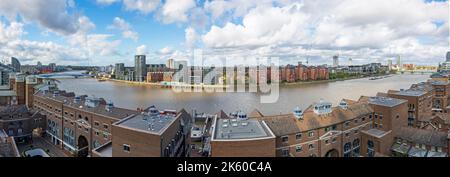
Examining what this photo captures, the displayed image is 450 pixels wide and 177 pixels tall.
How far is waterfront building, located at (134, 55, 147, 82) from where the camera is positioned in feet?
76.6

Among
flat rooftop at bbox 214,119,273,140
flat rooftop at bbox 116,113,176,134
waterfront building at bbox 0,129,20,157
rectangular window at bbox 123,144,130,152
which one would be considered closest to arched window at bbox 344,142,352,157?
flat rooftop at bbox 214,119,273,140

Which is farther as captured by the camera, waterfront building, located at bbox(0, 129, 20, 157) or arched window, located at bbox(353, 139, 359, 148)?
arched window, located at bbox(353, 139, 359, 148)

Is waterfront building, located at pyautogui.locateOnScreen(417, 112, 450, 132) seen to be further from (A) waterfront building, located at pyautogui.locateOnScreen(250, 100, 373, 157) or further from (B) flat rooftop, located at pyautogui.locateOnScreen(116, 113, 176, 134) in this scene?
(B) flat rooftop, located at pyautogui.locateOnScreen(116, 113, 176, 134)

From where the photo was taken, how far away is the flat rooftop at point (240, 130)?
114 inches

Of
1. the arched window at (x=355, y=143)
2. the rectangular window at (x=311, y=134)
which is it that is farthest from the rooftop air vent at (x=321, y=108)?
the arched window at (x=355, y=143)

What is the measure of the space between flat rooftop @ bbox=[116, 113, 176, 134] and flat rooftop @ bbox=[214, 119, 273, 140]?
631 millimetres

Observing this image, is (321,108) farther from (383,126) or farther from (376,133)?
(383,126)

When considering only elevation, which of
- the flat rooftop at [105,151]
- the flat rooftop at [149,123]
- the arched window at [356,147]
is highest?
the flat rooftop at [149,123]

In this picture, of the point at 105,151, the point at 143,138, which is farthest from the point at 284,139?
the point at 105,151

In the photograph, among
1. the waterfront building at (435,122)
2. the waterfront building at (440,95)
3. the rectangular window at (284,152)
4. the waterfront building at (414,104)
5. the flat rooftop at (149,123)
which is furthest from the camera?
the waterfront building at (440,95)

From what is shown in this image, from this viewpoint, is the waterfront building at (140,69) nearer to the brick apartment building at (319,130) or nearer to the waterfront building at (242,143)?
the brick apartment building at (319,130)

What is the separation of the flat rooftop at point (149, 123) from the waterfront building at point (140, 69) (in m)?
20.4
